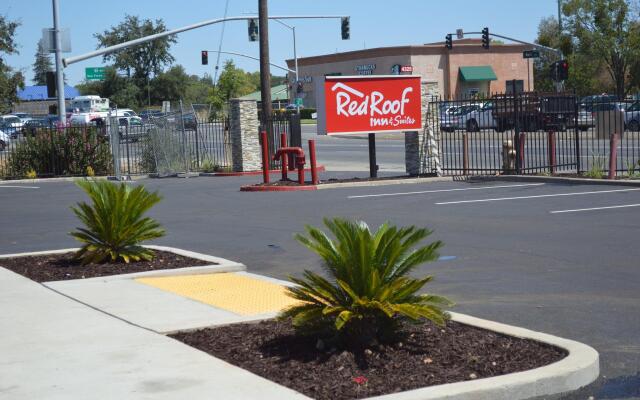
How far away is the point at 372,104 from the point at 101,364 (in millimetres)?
17482

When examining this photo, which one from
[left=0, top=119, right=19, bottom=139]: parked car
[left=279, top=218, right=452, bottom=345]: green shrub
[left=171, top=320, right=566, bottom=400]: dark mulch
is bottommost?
[left=171, top=320, right=566, bottom=400]: dark mulch

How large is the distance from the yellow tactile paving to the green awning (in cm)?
7261

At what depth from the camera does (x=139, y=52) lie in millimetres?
95000

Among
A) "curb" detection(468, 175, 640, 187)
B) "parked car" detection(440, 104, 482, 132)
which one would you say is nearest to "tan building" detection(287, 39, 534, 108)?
"parked car" detection(440, 104, 482, 132)

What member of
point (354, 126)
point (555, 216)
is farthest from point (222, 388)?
point (354, 126)

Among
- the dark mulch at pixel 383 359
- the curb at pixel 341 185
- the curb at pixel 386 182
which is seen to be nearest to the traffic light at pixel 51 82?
the curb at pixel 341 185

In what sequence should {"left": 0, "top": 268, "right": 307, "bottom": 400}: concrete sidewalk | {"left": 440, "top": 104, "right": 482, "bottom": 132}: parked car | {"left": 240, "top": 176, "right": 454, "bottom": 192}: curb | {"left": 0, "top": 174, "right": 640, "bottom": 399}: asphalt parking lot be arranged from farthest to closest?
{"left": 440, "top": 104, "right": 482, "bottom": 132}: parked car < {"left": 240, "top": 176, "right": 454, "bottom": 192}: curb < {"left": 0, "top": 174, "right": 640, "bottom": 399}: asphalt parking lot < {"left": 0, "top": 268, "right": 307, "bottom": 400}: concrete sidewalk

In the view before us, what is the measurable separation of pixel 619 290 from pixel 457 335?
2833 mm

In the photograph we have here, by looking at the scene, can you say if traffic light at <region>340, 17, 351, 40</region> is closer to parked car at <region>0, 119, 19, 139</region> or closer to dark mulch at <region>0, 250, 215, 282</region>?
parked car at <region>0, 119, 19, 139</region>

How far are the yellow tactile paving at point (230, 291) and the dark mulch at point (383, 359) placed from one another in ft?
4.47

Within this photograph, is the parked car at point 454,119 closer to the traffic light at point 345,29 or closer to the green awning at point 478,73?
the traffic light at point 345,29

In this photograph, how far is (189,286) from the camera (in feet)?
33.3

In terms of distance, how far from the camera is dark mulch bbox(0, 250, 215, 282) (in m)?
10.9

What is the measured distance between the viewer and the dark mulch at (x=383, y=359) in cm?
617
